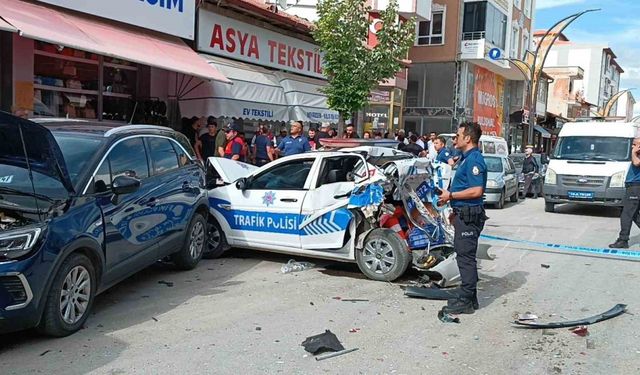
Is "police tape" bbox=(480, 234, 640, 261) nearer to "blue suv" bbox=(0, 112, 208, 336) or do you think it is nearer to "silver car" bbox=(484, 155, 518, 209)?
"silver car" bbox=(484, 155, 518, 209)

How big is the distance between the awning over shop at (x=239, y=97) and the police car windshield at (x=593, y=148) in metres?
7.38

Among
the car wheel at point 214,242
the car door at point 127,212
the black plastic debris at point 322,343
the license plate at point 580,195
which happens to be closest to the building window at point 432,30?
the license plate at point 580,195

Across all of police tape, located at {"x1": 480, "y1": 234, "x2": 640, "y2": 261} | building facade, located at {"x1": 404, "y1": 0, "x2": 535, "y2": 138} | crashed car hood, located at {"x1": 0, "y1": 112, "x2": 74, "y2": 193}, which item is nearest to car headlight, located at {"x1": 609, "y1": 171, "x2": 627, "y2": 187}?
police tape, located at {"x1": 480, "y1": 234, "x2": 640, "y2": 261}

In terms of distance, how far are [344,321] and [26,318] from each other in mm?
2738

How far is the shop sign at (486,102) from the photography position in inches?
1431

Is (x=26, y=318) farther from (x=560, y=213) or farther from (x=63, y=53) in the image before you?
(x=560, y=213)

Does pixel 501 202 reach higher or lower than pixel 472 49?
lower

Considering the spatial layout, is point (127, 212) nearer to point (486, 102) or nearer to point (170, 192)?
point (170, 192)

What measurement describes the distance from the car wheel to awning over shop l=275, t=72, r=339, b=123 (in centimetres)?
758

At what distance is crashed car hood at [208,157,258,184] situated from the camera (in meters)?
8.28

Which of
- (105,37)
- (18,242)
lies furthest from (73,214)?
(105,37)

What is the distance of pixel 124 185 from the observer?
5355 mm

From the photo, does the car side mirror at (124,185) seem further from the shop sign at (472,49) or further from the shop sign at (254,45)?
the shop sign at (472,49)

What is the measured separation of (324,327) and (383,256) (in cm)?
184
